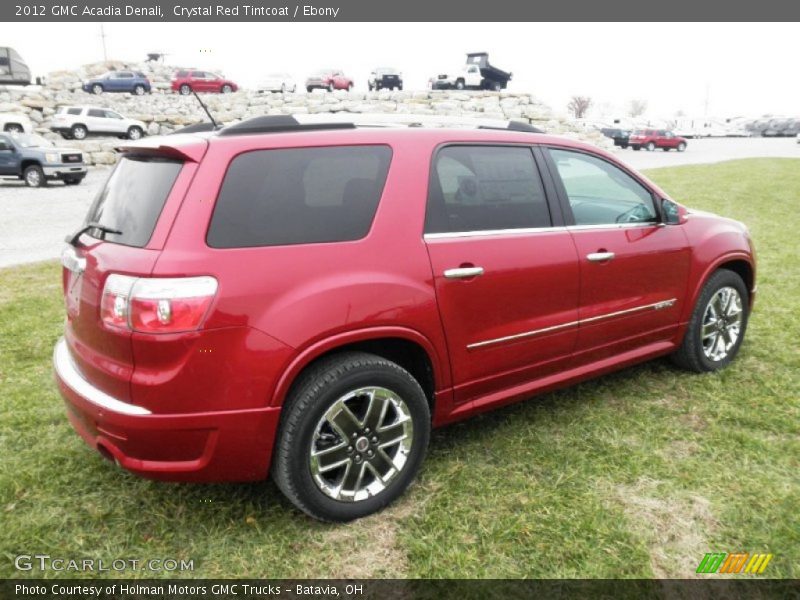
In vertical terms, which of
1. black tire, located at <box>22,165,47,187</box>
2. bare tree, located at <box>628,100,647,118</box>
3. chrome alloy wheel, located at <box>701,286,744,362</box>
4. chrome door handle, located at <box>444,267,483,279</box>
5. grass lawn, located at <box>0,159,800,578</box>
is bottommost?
bare tree, located at <box>628,100,647,118</box>

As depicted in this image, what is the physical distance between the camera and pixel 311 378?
2684 mm

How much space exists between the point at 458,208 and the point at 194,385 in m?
1.53

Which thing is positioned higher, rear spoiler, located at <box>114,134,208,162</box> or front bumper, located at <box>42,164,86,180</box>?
rear spoiler, located at <box>114,134,208,162</box>

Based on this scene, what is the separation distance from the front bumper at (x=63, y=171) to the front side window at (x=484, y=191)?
62.6 feet

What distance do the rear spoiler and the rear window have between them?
0.04m

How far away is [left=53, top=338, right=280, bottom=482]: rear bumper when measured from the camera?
2.50 m

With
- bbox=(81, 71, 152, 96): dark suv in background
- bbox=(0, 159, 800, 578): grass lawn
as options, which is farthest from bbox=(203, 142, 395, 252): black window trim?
bbox=(81, 71, 152, 96): dark suv in background

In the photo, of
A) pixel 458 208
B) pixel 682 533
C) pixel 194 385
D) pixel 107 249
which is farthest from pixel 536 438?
pixel 107 249

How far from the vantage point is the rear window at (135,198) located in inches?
103

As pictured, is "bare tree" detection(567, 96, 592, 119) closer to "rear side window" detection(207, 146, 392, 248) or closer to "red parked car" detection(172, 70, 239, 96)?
"red parked car" detection(172, 70, 239, 96)

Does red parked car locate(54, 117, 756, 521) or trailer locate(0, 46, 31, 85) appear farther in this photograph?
trailer locate(0, 46, 31, 85)

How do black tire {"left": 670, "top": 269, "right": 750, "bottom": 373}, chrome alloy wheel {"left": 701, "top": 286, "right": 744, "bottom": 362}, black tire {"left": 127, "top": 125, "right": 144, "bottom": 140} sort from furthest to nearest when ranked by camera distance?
black tire {"left": 127, "top": 125, "right": 144, "bottom": 140}
chrome alloy wheel {"left": 701, "top": 286, "right": 744, "bottom": 362}
black tire {"left": 670, "top": 269, "right": 750, "bottom": 373}

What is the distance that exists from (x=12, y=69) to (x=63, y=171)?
23383 millimetres

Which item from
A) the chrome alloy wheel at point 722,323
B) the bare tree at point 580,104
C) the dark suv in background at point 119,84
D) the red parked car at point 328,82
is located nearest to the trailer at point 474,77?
the red parked car at point 328,82
